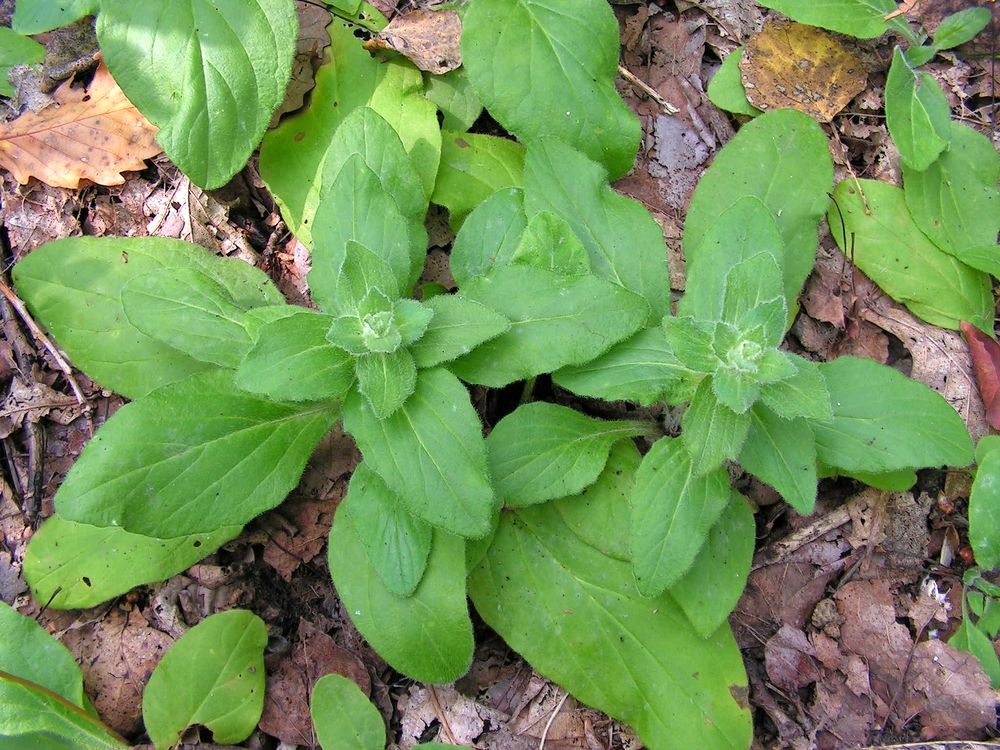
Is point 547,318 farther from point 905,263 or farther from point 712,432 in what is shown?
point 905,263

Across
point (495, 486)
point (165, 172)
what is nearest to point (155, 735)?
point (495, 486)

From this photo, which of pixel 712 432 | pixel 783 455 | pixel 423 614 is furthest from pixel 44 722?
pixel 783 455

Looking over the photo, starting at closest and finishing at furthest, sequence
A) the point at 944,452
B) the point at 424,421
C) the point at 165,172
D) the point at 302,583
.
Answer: the point at 424,421, the point at 944,452, the point at 302,583, the point at 165,172

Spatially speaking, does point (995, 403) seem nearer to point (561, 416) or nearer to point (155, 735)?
point (561, 416)

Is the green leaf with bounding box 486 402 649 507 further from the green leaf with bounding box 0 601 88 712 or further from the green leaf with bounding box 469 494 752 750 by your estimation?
the green leaf with bounding box 0 601 88 712

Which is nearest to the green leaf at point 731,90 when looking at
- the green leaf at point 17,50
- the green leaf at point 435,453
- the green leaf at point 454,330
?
the green leaf at point 454,330

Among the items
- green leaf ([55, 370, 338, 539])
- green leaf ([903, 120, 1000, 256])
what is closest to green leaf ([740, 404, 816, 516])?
green leaf ([903, 120, 1000, 256])

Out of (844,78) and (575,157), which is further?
(844,78)
